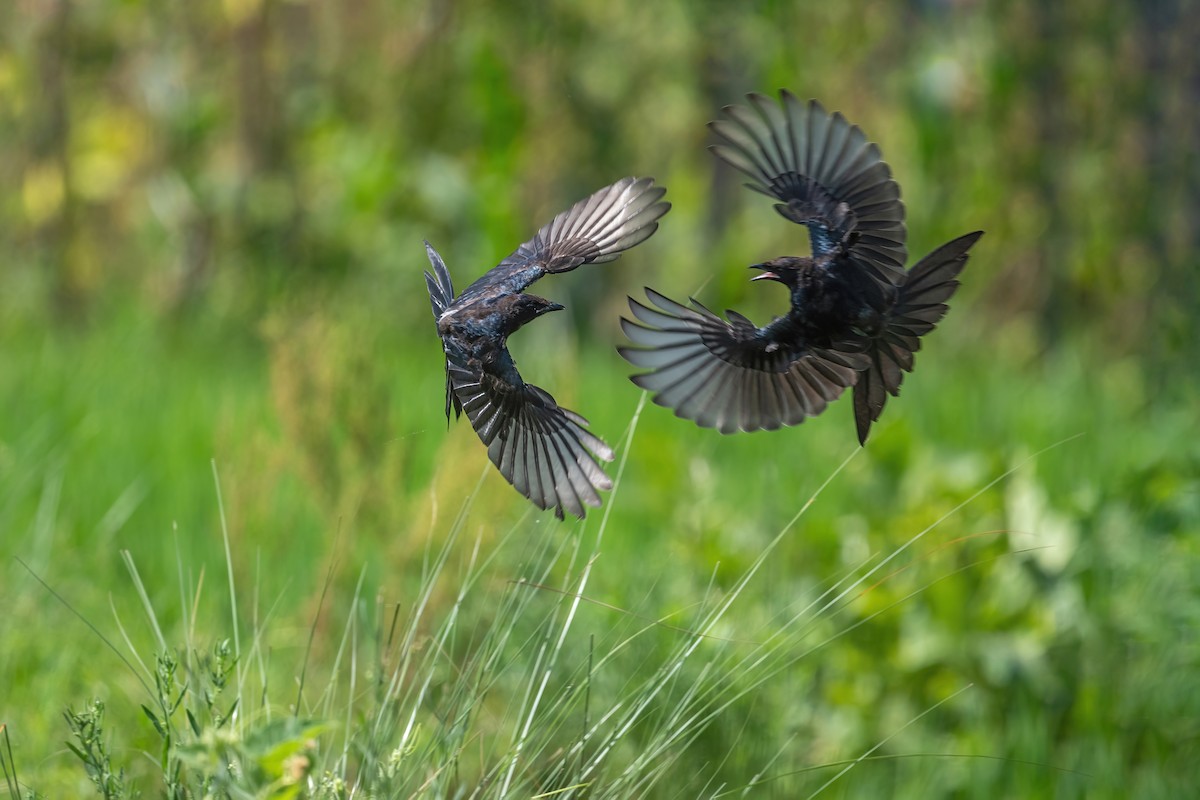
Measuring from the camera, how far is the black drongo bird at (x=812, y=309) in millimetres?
942

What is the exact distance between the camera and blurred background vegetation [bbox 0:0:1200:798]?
103 inches

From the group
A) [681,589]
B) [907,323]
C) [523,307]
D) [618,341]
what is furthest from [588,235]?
[618,341]

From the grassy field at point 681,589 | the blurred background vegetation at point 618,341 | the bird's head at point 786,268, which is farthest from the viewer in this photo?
the blurred background vegetation at point 618,341

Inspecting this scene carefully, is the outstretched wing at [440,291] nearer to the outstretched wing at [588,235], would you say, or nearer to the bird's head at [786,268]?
the outstretched wing at [588,235]

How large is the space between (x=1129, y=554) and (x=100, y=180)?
17.5 ft

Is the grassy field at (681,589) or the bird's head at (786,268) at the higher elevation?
the bird's head at (786,268)

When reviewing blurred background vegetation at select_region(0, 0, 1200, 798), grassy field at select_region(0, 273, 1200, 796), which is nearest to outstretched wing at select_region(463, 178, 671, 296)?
blurred background vegetation at select_region(0, 0, 1200, 798)

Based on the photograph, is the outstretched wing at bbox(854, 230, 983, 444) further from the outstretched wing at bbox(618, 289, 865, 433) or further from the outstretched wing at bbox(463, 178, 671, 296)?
the outstretched wing at bbox(463, 178, 671, 296)

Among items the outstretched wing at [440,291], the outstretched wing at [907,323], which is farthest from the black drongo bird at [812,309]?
the outstretched wing at [440,291]

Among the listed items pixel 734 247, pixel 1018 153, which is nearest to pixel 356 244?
pixel 734 247

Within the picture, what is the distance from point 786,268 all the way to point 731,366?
91mm

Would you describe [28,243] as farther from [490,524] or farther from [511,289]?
[511,289]

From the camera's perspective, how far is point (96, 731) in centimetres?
122

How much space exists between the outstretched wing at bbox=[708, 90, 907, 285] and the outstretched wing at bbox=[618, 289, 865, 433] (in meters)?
0.07
